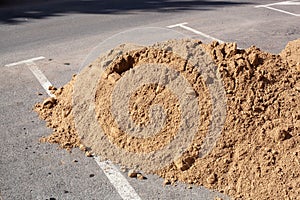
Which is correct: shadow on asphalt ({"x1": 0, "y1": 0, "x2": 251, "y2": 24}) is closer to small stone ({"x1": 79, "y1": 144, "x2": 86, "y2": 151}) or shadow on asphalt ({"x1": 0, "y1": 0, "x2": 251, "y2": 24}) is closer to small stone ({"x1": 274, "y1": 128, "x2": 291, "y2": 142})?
small stone ({"x1": 79, "y1": 144, "x2": 86, "y2": 151})

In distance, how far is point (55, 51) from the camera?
9.35m

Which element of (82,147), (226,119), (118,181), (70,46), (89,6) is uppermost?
(89,6)

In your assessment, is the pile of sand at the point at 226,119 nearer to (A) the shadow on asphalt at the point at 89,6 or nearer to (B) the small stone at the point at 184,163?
(B) the small stone at the point at 184,163

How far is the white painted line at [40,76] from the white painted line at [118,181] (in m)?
2.20

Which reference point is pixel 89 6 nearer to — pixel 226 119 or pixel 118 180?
pixel 226 119

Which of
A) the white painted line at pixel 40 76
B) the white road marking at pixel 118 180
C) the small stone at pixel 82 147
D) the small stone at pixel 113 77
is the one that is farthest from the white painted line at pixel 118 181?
the white painted line at pixel 40 76

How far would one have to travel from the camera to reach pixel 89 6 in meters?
13.1

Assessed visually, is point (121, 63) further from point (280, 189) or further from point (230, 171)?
point (280, 189)

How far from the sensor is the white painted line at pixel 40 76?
24.7 feet

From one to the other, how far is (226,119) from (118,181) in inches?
52.6

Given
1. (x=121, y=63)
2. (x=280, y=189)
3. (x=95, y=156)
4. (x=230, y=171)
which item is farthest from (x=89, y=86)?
(x=280, y=189)

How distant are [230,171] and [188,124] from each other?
28.1 inches

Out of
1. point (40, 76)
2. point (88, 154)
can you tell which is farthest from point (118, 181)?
point (40, 76)

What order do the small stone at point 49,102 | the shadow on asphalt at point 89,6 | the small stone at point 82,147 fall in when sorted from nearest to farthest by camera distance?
1. the small stone at point 82,147
2. the small stone at point 49,102
3. the shadow on asphalt at point 89,6
